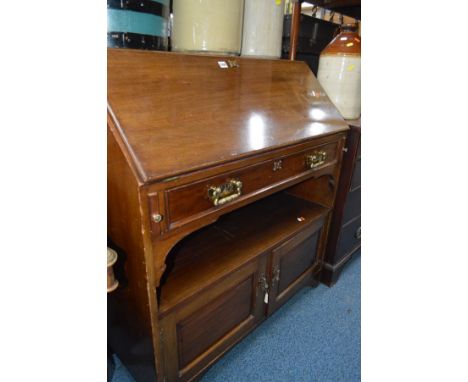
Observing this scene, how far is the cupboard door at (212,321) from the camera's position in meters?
0.91

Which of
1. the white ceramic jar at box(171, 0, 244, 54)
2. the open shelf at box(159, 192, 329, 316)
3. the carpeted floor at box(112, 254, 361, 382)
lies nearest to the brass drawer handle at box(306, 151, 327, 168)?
the open shelf at box(159, 192, 329, 316)

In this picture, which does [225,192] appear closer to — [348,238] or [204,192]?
[204,192]

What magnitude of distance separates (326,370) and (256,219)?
2.26 feet

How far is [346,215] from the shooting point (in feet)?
5.04

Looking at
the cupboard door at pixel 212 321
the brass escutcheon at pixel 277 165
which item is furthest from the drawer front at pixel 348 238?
the brass escutcheon at pixel 277 165

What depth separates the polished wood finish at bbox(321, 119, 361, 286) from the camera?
1.37m

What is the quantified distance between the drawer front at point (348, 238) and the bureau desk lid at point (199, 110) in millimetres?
616

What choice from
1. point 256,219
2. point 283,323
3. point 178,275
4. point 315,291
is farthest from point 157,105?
point 315,291

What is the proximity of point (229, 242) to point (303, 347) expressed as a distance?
2.09ft

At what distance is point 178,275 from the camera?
37.5 inches

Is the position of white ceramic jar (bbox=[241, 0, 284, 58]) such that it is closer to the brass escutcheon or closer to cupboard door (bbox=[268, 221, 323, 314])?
the brass escutcheon

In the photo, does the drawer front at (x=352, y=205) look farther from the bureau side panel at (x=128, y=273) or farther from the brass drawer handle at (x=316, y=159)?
the bureau side panel at (x=128, y=273)

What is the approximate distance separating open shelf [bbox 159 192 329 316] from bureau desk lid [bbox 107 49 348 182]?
0.40 meters
